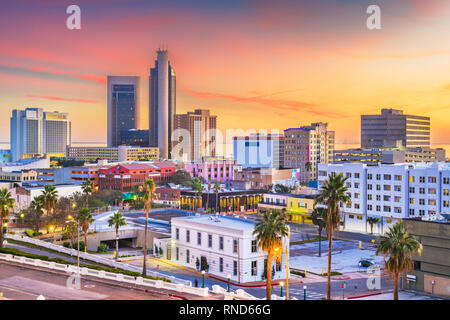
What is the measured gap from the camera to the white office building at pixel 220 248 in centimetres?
6669

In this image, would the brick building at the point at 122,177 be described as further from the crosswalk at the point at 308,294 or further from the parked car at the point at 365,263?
the crosswalk at the point at 308,294

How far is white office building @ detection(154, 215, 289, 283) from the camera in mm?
66688

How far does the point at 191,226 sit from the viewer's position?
74875 millimetres

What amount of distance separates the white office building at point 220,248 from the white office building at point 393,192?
144 ft

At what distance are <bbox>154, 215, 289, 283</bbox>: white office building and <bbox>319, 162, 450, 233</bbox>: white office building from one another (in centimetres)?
4394

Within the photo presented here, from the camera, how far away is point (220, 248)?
6994 cm

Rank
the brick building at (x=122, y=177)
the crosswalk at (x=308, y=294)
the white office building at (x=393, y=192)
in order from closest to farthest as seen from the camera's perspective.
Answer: the crosswalk at (x=308, y=294) → the white office building at (x=393, y=192) → the brick building at (x=122, y=177)

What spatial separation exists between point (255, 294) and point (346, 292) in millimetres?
11851

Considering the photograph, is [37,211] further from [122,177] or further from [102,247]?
[122,177]

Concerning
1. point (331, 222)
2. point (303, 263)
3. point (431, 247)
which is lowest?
point (303, 263)

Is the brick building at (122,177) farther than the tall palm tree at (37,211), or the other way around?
the brick building at (122,177)

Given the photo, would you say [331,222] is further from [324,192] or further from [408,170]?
[408,170]

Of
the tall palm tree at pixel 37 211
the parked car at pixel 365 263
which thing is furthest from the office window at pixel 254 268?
the tall palm tree at pixel 37 211
